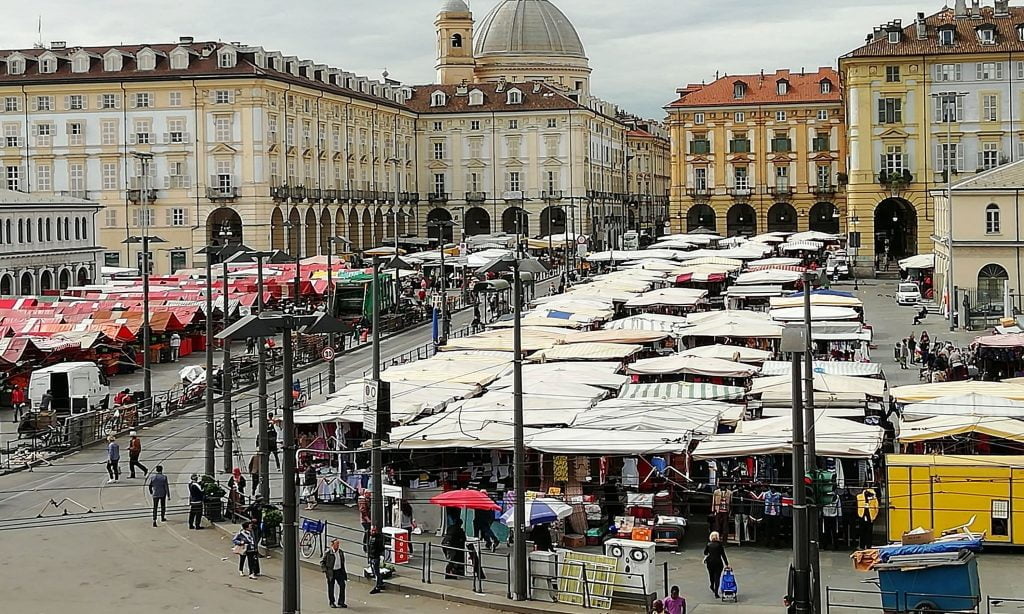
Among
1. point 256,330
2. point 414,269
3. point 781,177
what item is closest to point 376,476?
point 256,330

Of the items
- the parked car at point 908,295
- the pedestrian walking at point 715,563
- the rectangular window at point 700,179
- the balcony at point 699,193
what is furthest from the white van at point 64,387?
the rectangular window at point 700,179

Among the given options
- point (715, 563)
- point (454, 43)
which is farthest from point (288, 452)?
point (454, 43)

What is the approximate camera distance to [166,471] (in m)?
34.9

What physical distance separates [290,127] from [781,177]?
143 ft

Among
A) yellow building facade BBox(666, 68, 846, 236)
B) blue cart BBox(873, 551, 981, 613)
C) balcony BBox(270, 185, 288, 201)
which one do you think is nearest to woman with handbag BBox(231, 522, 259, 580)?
blue cart BBox(873, 551, 981, 613)

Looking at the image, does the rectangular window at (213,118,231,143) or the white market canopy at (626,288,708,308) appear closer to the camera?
the white market canopy at (626,288,708,308)

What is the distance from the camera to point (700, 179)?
122625 millimetres

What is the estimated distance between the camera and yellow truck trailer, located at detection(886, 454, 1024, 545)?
81.5ft

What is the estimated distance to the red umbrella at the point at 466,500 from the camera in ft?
83.4

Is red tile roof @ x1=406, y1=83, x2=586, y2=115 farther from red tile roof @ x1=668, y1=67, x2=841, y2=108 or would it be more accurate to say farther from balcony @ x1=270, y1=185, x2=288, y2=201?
balcony @ x1=270, y1=185, x2=288, y2=201

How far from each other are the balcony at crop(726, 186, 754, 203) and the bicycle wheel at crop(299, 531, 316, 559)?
322ft

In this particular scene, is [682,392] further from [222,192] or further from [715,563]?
[222,192]

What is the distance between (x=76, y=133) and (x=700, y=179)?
51.3 m

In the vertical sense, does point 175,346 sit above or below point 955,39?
below
